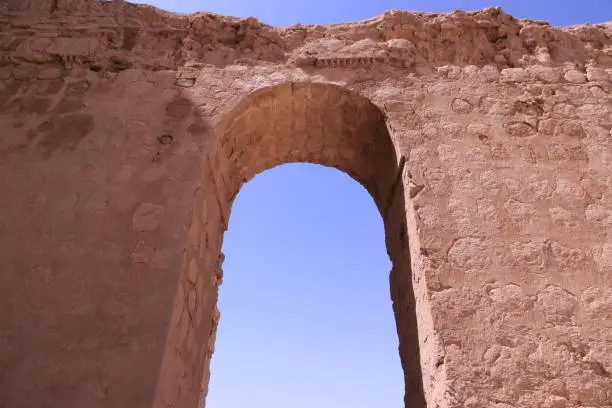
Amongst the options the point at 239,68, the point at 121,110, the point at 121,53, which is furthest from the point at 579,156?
the point at 121,53

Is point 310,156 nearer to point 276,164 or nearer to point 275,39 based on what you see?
point 276,164

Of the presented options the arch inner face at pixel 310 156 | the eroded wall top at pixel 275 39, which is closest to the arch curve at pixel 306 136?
the arch inner face at pixel 310 156

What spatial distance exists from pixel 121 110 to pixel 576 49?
3582 mm

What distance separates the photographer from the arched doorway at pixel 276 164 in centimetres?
296

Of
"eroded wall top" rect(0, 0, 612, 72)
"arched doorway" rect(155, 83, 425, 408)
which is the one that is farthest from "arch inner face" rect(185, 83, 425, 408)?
"eroded wall top" rect(0, 0, 612, 72)

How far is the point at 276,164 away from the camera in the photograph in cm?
432

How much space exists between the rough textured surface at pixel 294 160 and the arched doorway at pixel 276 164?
2 cm

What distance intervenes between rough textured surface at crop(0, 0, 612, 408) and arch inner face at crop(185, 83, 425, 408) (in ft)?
0.07

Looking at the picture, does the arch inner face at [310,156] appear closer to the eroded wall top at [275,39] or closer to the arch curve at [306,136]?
the arch curve at [306,136]

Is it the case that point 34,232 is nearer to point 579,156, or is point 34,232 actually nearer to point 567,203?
point 567,203

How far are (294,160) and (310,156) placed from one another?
0.52 feet

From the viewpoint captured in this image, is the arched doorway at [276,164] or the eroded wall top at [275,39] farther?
the eroded wall top at [275,39]

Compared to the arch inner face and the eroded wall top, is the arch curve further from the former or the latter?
the eroded wall top

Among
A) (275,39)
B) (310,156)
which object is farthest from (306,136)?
(275,39)
